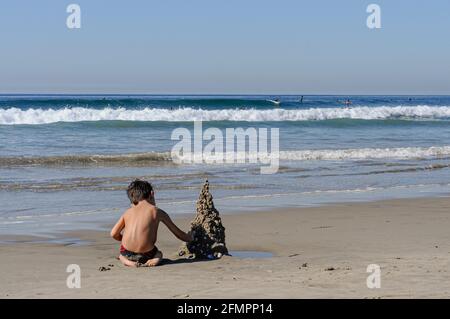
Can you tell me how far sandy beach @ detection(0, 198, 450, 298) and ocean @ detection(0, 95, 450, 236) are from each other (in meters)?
1.34

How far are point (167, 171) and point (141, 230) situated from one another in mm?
9371

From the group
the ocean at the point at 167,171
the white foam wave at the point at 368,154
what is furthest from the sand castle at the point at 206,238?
the white foam wave at the point at 368,154

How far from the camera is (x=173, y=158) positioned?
741 inches

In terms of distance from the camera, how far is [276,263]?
6527 millimetres

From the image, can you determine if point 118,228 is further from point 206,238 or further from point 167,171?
point 167,171

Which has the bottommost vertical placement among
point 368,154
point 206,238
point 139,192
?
point 368,154

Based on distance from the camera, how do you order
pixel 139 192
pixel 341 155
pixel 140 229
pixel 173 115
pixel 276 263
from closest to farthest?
pixel 276 263, pixel 140 229, pixel 139 192, pixel 341 155, pixel 173 115

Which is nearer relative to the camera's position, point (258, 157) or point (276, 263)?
point (276, 263)

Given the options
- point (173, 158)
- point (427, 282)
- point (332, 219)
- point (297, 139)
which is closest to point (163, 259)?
point (427, 282)

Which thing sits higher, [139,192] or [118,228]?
[139,192]

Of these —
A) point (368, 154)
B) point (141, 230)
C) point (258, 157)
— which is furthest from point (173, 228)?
point (368, 154)

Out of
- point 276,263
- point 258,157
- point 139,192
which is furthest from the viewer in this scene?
point 258,157

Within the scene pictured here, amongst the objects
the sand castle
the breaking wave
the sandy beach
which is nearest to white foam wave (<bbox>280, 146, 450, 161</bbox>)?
the breaking wave
